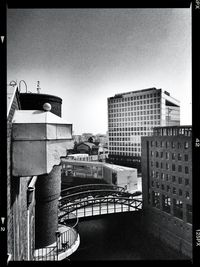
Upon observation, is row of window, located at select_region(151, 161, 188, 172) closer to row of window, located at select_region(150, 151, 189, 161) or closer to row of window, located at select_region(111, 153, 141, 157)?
row of window, located at select_region(150, 151, 189, 161)

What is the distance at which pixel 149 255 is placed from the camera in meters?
17.8

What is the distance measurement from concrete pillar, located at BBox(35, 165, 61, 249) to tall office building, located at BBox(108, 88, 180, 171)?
64.8 feet

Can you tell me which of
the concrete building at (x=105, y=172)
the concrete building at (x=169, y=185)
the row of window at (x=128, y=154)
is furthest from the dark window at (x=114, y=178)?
the row of window at (x=128, y=154)

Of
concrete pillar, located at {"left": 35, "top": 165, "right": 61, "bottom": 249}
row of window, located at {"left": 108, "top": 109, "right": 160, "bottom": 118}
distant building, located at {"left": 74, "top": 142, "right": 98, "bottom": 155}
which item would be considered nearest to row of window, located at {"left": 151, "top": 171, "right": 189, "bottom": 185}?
row of window, located at {"left": 108, "top": 109, "right": 160, "bottom": 118}

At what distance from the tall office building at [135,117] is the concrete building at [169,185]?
6.19m

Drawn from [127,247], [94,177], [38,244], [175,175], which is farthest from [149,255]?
[38,244]

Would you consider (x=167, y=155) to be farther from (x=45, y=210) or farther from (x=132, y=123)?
(x=45, y=210)

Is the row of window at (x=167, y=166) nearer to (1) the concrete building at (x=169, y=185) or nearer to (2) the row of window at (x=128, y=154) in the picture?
(1) the concrete building at (x=169, y=185)

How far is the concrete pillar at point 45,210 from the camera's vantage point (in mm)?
8610

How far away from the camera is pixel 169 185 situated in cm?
2017

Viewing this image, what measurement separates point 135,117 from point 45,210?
22.3 metres
